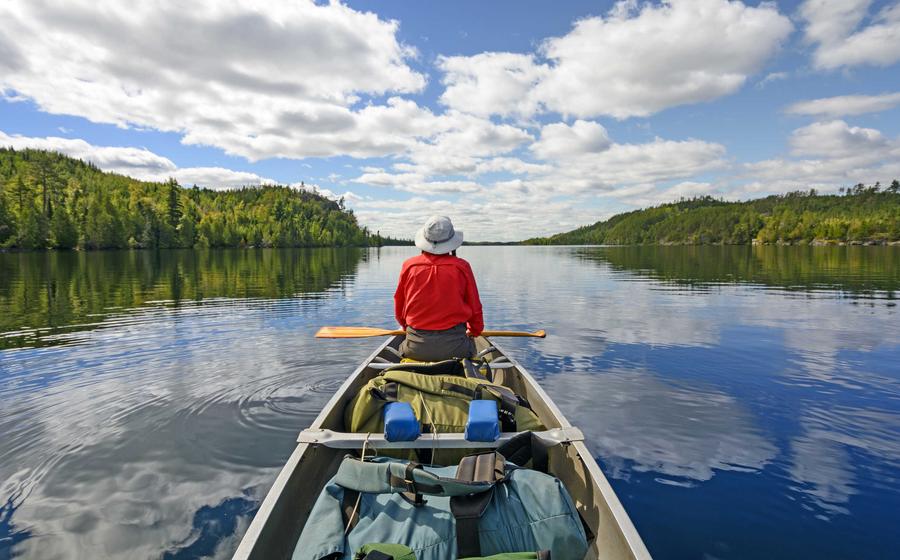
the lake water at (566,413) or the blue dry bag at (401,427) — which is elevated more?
→ the blue dry bag at (401,427)

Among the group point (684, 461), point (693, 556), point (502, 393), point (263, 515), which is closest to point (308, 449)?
point (263, 515)

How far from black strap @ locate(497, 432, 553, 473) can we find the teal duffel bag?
0.77 metres

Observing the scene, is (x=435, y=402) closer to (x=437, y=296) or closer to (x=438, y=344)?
(x=438, y=344)

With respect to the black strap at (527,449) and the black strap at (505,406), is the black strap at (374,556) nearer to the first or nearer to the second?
the black strap at (527,449)

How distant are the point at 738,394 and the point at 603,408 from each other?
304cm

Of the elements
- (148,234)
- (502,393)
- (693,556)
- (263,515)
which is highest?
(148,234)

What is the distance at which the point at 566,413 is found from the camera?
8109 millimetres

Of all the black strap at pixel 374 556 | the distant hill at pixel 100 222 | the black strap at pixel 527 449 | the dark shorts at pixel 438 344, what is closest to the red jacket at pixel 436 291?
the dark shorts at pixel 438 344

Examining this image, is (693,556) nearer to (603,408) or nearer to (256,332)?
(603,408)

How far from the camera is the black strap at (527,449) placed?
168 inches

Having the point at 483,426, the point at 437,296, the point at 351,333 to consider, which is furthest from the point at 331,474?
the point at 351,333

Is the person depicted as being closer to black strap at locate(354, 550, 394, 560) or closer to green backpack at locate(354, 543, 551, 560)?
green backpack at locate(354, 543, 551, 560)

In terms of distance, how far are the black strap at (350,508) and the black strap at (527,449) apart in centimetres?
147

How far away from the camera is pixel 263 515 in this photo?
3.13 m
